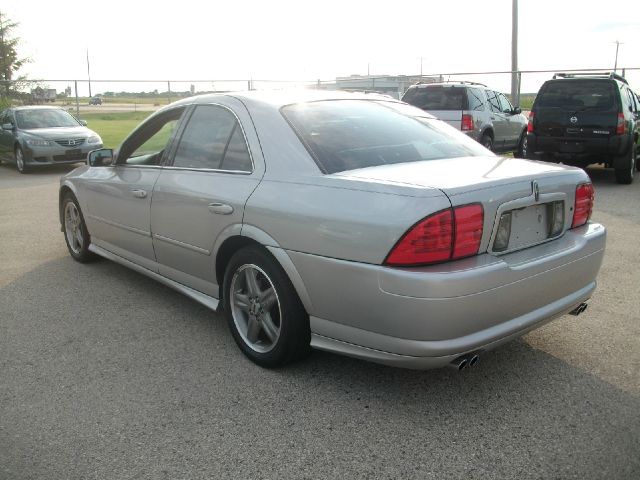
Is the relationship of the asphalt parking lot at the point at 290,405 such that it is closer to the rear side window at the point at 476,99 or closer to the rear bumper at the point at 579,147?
the rear bumper at the point at 579,147

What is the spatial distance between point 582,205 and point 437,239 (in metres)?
1.26

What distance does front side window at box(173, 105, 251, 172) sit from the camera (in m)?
3.82

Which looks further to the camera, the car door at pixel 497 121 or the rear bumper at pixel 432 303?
the car door at pixel 497 121

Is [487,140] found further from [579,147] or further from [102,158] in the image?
[102,158]

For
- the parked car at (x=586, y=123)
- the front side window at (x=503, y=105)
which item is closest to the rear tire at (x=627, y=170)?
the parked car at (x=586, y=123)

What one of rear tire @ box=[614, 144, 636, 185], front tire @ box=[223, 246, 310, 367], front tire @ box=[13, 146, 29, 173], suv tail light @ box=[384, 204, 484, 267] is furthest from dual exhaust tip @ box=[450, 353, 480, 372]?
front tire @ box=[13, 146, 29, 173]

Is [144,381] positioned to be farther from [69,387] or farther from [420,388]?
[420,388]

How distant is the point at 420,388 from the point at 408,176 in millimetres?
1136

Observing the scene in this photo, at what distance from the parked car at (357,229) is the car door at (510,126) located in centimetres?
1046

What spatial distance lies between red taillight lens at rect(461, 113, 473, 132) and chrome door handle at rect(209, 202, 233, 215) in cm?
952

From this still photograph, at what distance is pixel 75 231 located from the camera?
6.00 meters

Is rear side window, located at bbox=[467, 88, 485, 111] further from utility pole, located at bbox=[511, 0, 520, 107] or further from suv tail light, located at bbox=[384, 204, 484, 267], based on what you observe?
suv tail light, located at bbox=[384, 204, 484, 267]

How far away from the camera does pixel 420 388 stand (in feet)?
11.0

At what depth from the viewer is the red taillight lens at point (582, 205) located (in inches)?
139
